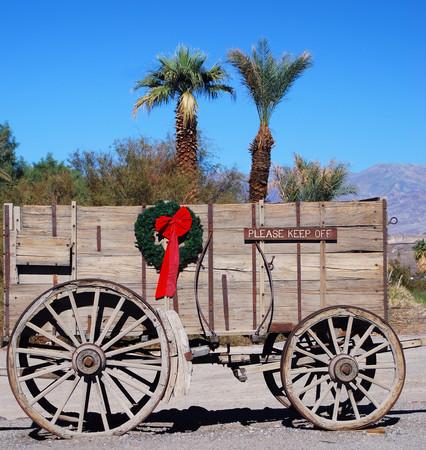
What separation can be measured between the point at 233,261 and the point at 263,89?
17.5 m

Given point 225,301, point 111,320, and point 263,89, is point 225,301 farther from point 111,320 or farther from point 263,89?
point 263,89

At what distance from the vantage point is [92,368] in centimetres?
668

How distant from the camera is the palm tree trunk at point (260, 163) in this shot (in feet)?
77.6

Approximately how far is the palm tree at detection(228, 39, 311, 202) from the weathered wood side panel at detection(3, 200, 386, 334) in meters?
16.5

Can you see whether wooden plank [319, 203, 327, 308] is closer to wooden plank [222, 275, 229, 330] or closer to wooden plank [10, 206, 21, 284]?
wooden plank [222, 275, 229, 330]

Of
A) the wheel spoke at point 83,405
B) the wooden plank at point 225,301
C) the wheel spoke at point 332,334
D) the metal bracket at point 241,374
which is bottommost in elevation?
the wheel spoke at point 83,405

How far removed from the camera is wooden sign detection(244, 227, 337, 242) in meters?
7.04

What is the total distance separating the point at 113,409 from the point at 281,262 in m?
3.57

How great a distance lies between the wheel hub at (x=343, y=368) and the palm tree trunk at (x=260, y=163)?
16687 millimetres

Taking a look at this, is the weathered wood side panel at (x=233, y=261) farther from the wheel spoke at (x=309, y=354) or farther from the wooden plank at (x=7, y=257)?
the wheel spoke at (x=309, y=354)

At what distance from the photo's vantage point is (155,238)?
697 cm

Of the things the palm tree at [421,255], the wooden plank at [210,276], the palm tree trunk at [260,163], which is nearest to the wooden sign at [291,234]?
the wooden plank at [210,276]

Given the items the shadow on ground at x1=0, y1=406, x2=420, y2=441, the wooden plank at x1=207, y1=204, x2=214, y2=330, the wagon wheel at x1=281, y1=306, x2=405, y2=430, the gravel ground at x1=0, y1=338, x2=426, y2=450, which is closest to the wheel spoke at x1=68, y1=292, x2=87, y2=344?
the gravel ground at x1=0, y1=338, x2=426, y2=450

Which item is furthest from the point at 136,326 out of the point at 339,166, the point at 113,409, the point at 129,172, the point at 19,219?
the point at 339,166
